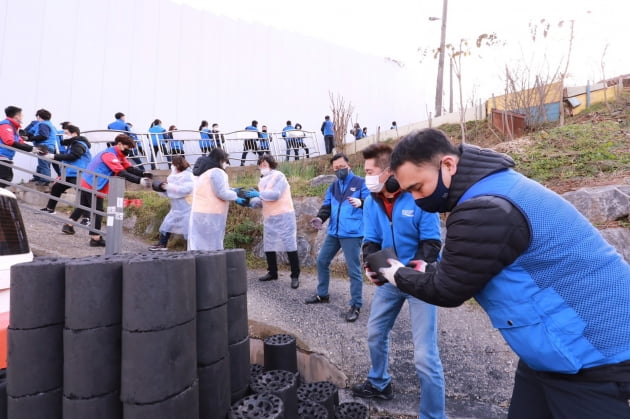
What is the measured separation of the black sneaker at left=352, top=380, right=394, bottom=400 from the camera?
277 cm

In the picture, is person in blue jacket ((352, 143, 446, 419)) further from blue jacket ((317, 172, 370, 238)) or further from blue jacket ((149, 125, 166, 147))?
blue jacket ((149, 125, 166, 147))

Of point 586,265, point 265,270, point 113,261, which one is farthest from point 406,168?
point 265,270

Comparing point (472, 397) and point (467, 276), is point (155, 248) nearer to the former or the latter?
point (472, 397)

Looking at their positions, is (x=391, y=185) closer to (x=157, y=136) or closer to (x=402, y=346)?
(x=402, y=346)

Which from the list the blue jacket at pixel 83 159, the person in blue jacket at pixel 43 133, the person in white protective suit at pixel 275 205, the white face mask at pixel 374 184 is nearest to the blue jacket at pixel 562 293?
the white face mask at pixel 374 184

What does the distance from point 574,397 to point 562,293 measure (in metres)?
0.37

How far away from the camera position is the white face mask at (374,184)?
8.44 ft

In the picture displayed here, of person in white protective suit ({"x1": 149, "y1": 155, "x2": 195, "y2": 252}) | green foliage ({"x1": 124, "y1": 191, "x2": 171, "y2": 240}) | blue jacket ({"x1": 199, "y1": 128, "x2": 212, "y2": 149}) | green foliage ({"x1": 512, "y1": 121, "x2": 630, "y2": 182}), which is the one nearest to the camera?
person in white protective suit ({"x1": 149, "y1": 155, "x2": 195, "y2": 252})

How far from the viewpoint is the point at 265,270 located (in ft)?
21.2

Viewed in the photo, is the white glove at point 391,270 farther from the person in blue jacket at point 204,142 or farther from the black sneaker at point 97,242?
the person in blue jacket at point 204,142

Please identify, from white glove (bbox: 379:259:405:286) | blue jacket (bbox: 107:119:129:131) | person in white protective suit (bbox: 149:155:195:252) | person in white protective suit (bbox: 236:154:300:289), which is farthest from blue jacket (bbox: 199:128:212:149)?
white glove (bbox: 379:259:405:286)

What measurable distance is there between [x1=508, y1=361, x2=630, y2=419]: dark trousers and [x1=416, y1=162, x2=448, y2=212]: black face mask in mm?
704

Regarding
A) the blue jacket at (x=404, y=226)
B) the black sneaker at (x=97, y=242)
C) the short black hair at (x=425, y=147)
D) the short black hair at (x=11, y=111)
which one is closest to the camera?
the short black hair at (x=425, y=147)

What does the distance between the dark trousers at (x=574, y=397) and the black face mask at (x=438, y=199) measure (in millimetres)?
704
